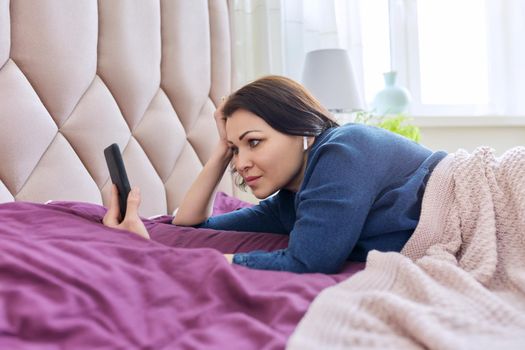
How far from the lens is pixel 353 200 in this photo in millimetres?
908

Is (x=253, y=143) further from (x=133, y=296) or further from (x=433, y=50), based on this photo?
(x=433, y=50)

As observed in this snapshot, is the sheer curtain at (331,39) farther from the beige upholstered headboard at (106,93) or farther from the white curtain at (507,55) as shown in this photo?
the beige upholstered headboard at (106,93)

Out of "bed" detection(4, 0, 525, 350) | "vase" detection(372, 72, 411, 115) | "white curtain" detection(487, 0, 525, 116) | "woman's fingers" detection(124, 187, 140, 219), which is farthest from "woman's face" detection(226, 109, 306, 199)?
"white curtain" detection(487, 0, 525, 116)

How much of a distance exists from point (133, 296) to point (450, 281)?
0.44 meters

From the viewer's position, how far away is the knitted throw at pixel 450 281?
1.88 feet

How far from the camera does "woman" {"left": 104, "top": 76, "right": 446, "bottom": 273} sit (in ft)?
2.94

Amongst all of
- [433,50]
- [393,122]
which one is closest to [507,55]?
[433,50]

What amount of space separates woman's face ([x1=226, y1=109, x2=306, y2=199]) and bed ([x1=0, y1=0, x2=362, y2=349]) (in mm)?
134

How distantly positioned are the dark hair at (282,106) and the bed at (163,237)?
0.26 m

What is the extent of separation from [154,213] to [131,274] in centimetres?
92

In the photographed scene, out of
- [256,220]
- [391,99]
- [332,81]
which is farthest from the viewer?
[391,99]

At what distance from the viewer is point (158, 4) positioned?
1.68m

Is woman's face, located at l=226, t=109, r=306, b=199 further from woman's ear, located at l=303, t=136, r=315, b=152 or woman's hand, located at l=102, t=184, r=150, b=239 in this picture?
woman's hand, located at l=102, t=184, r=150, b=239

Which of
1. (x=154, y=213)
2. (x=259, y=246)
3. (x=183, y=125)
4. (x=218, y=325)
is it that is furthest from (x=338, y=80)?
(x=218, y=325)
